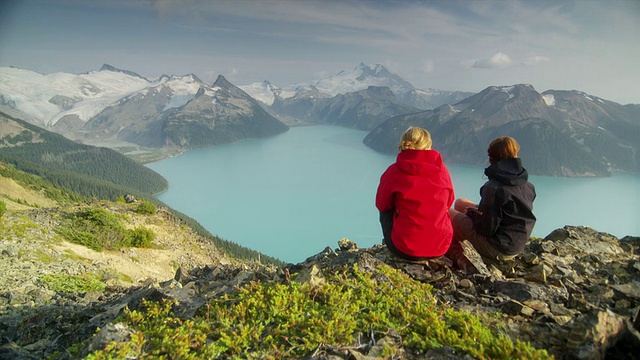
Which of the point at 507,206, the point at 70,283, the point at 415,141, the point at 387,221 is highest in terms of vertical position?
the point at 415,141

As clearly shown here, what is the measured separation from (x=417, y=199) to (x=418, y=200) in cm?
3

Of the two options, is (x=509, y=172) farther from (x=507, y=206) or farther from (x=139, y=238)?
(x=139, y=238)

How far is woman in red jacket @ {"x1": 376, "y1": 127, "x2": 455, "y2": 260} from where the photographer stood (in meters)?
5.88

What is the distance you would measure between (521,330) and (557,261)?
15.2 feet

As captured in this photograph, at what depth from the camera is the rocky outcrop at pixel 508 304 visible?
3.92 meters

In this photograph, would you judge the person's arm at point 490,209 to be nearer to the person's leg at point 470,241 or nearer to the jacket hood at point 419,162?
the person's leg at point 470,241

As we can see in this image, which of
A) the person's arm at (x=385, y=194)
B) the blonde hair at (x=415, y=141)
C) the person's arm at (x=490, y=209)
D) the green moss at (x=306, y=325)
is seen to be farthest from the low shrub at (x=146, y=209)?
the person's arm at (x=490, y=209)

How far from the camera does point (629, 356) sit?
374cm

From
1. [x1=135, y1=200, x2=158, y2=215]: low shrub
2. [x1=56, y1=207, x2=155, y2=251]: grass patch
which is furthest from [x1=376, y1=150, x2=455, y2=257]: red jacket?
[x1=135, y1=200, x2=158, y2=215]: low shrub

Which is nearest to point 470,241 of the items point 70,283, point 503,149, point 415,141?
point 503,149

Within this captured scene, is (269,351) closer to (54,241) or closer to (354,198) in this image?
(54,241)

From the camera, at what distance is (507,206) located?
21.6 feet

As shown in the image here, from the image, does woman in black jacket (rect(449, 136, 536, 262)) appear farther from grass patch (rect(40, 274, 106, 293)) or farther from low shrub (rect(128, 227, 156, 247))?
low shrub (rect(128, 227, 156, 247))

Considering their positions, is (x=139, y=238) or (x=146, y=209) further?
(x=146, y=209)
